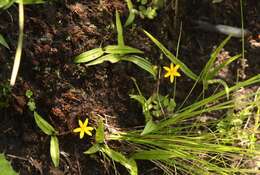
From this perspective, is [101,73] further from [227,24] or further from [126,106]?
[227,24]

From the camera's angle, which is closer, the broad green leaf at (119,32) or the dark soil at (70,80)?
the dark soil at (70,80)

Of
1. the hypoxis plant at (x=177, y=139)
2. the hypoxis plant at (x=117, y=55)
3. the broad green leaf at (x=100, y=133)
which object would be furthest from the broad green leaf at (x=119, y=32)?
the broad green leaf at (x=100, y=133)

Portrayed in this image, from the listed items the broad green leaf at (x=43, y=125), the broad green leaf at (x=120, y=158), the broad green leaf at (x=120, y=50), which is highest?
the broad green leaf at (x=120, y=50)

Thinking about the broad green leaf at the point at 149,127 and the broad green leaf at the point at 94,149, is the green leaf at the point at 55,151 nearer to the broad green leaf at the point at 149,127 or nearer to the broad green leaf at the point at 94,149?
the broad green leaf at the point at 94,149

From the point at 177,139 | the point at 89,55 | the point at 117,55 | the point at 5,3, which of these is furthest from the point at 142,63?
the point at 5,3

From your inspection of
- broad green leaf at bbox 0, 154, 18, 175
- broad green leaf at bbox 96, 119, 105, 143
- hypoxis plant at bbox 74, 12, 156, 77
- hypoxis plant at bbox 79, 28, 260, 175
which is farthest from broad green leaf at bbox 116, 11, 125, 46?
broad green leaf at bbox 0, 154, 18, 175

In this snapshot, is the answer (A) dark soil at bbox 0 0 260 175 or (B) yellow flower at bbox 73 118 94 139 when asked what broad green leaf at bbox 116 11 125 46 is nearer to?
(A) dark soil at bbox 0 0 260 175

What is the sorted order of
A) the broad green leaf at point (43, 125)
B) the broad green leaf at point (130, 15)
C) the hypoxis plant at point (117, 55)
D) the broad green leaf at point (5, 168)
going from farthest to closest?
1. the broad green leaf at point (130, 15)
2. the hypoxis plant at point (117, 55)
3. the broad green leaf at point (43, 125)
4. the broad green leaf at point (5, 168)
